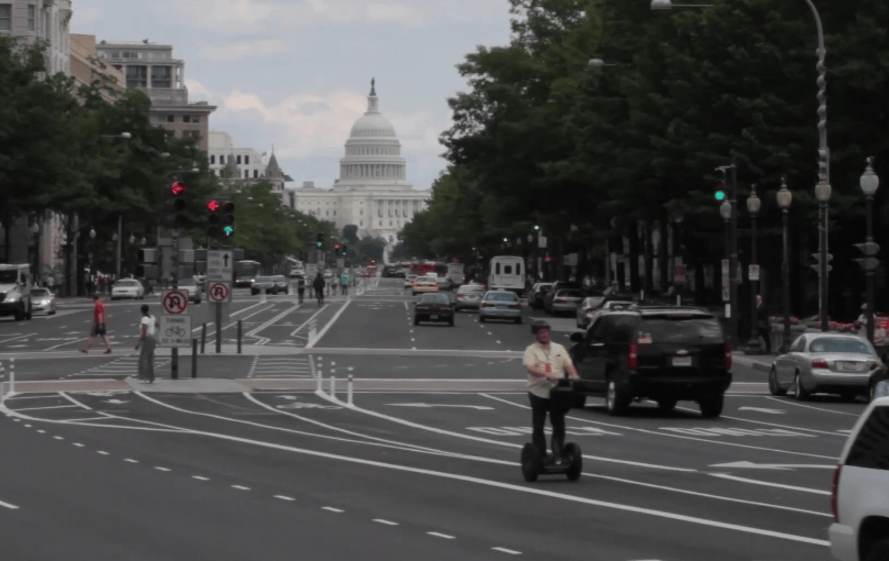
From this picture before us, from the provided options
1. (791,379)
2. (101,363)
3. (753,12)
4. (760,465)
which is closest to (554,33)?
(753,12)

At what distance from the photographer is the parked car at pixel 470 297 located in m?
88.1

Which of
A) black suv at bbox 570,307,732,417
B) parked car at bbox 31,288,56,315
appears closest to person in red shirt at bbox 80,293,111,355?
black suv at bbox 570,307,732,417

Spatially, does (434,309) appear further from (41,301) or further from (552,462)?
(552,462)

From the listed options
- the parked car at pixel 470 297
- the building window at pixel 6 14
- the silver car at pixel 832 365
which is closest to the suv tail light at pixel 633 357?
the silver car at pixel 832 365

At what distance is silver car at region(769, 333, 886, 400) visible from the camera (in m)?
33.0

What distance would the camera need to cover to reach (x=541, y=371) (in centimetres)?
1781

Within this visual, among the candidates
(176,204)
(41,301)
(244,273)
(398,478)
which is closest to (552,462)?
(398,478)

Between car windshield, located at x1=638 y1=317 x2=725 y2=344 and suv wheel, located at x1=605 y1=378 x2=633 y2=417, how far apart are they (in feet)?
3.49

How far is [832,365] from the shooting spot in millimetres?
33125

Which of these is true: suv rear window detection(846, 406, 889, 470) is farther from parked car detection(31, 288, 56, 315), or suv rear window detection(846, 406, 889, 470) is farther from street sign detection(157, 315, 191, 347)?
parked car detection(31, 288, 56, 315)

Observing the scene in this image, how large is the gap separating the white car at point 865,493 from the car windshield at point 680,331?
18.2 meters

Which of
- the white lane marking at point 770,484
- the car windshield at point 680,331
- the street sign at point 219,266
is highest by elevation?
the street sign at point 219,266

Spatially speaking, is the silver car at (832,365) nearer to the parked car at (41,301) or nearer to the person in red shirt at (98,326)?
the person in red shirt at (98,326)

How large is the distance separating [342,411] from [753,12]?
32501 mm
